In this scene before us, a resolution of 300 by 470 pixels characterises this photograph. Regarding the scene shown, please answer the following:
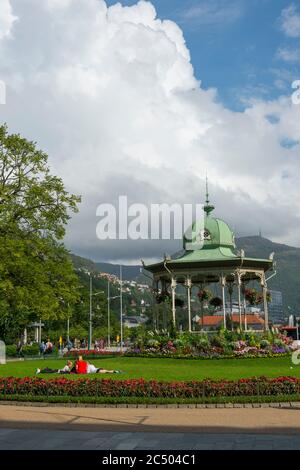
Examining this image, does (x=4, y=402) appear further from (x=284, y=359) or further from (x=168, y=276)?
(x=168, y=276)

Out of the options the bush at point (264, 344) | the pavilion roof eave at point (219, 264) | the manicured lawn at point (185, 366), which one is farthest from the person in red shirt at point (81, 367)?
the pavilion roof eave at point (219, 264)

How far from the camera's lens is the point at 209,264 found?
133 feet

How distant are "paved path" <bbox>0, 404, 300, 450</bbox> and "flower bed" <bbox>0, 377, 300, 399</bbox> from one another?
1268mm

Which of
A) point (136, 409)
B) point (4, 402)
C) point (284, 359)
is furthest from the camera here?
point (284, 359)

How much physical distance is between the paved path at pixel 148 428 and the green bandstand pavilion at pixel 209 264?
23.2 meters

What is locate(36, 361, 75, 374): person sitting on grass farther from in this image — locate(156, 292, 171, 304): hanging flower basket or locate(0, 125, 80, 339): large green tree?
locate(156, 292, 171, 304): hanging flower basket

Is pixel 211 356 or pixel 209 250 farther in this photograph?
pixel 209 250

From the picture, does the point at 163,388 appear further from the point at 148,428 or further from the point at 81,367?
the point at 81,367

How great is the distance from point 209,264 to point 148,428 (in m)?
27.0

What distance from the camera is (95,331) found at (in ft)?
303

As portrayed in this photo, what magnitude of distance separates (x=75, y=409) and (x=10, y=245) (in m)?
12.4

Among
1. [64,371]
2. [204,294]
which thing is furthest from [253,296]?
[64,371]
